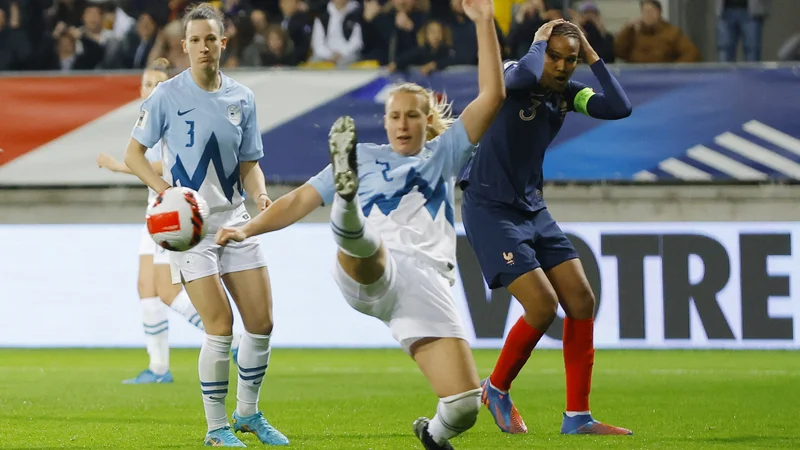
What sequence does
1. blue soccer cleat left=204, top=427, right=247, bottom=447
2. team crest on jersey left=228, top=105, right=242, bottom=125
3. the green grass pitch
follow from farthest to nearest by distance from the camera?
the green grass pitch, team crest on jersey left=228, top=105, right=242, bottom=125, blue soccer cleat left=204, top=427, right=247, bottom=447

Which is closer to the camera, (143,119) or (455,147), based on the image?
(455,147)

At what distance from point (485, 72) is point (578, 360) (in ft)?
6.96

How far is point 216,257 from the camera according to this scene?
20.9ft

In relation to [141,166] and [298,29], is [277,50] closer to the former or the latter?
[298,29]

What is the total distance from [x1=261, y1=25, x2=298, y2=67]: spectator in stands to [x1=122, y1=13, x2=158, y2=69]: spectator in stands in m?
1.34

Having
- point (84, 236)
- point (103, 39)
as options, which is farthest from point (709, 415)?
point (103, 39)

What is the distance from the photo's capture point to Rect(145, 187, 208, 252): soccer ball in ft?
17.2

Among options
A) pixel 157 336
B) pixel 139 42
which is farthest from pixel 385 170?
pixel 139 42

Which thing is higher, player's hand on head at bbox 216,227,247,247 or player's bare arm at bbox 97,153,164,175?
player's hand on head at bbox 216,227,247,247

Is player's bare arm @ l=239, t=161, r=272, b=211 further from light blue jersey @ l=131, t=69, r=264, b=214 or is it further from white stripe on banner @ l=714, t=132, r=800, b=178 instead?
white stripe on banner @ l=714, t=132, r=800, b=178

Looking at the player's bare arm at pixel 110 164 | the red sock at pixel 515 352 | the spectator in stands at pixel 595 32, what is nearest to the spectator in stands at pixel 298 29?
the spectator in stands at pixel 595 32

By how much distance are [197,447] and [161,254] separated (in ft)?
12.3

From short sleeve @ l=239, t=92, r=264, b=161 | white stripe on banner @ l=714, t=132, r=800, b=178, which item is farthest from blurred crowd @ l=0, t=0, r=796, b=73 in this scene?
short sleeve @ l=239, t=92, r=264, b=161

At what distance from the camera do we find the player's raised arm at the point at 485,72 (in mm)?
5270
